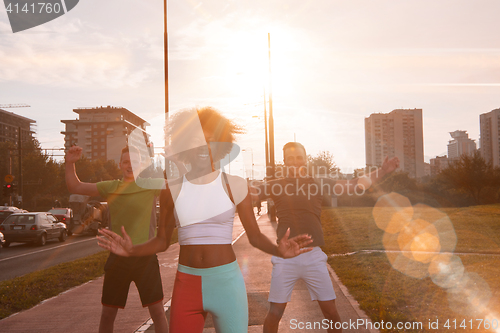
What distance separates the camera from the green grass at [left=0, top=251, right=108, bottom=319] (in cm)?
722

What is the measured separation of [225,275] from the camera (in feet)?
8.18

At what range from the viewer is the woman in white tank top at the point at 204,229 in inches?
97.7

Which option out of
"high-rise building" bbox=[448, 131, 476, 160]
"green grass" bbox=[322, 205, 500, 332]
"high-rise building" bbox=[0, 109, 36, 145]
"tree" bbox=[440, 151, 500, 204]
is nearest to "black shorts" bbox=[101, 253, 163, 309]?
"green grass" bbox=[322, 205, 500, 332]

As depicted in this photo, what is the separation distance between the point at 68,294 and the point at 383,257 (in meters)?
7.06

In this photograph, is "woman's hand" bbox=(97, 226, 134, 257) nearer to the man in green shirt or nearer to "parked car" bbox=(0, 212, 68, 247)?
the man in green shirt

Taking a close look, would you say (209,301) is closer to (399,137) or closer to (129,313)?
(129,313)

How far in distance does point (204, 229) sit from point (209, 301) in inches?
16.2

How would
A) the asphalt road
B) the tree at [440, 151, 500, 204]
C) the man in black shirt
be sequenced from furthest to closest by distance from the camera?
the tree at [440, 151, 500, 204]
the asphalt road
the man in black shirt

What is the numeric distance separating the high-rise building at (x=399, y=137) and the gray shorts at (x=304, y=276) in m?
135

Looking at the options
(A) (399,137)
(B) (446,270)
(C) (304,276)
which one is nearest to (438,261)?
(B) (446,270)

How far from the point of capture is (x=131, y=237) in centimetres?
394

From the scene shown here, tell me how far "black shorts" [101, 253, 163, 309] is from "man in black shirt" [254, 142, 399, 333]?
111cm

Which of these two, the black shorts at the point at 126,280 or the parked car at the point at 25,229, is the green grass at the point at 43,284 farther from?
the parked car at the point at 25,229

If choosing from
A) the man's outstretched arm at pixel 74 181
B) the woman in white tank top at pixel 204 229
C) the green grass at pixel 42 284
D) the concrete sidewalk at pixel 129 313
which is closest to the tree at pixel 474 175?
the concrete sidewalk at pixel 129 313
